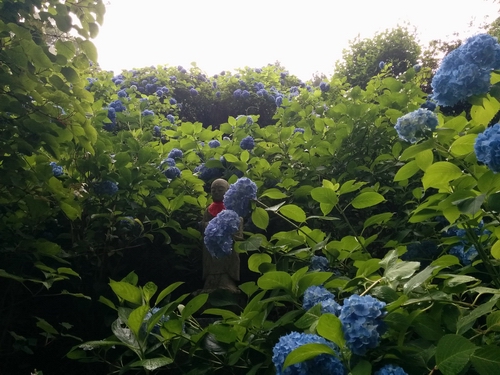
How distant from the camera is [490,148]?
118 centimetres

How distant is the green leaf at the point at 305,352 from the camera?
3.40ft

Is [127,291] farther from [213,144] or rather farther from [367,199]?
[213,144]

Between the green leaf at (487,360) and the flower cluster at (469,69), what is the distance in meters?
0.85

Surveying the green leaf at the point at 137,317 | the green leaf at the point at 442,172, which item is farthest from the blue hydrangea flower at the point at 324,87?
the green leaf at the point at 137,317

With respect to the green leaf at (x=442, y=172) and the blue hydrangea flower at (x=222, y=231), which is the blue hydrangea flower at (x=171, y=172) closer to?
the blue hydrangea flower at (x=222, y=231)

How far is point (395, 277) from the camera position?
Answer: 1.29 metres

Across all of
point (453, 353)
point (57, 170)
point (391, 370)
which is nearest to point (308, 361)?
point (391, 370)

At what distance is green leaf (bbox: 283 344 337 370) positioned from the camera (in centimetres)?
104

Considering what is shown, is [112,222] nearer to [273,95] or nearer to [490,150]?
[490,150]

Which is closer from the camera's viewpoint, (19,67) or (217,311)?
(217,311)

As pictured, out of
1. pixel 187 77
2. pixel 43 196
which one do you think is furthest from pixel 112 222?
pixel 187 77

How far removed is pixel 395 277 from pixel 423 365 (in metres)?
0.25

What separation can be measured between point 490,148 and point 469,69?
0.41 metres

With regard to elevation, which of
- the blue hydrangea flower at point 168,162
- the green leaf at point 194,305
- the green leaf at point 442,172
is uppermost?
the blue hydrangea flower at point 168,162
